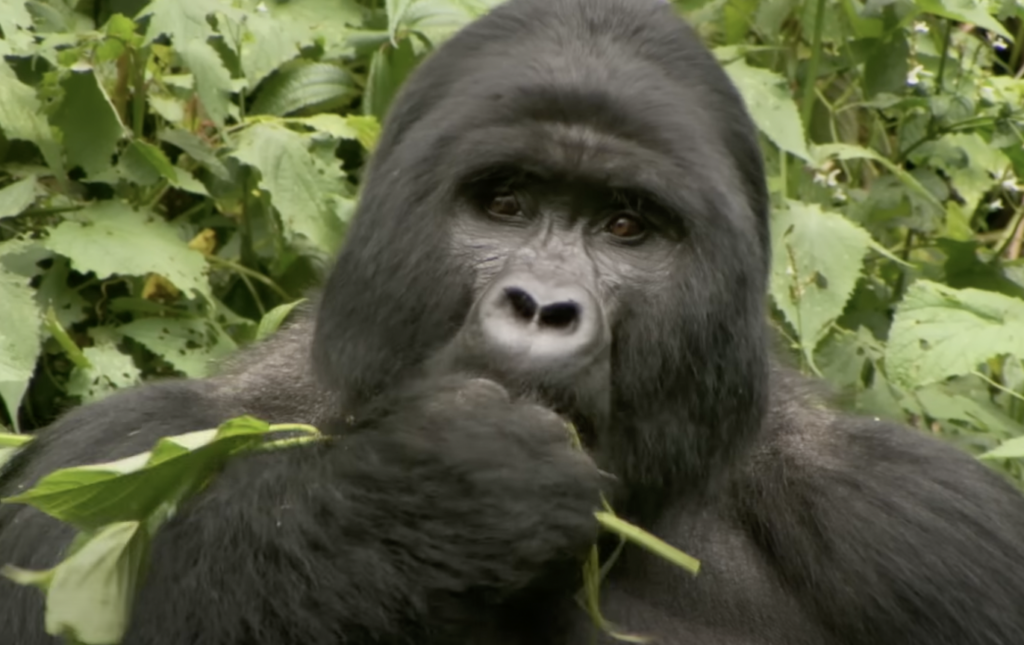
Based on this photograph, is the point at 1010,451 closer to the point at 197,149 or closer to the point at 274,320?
the point at 274,320

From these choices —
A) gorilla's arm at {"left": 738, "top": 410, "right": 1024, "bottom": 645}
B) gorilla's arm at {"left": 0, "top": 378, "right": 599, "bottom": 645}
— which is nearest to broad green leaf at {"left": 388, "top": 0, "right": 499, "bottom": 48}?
gorilla's arm at {"left": 738, "top": 410, "right": 1024, "bottom": 645}

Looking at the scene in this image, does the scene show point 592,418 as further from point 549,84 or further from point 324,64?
point 324,64

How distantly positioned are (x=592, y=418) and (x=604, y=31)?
34.3 inches

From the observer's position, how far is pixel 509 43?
138 inches

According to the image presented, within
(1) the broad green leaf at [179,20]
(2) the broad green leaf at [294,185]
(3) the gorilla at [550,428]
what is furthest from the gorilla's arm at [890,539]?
(1) the broad green leaf at [179,20]

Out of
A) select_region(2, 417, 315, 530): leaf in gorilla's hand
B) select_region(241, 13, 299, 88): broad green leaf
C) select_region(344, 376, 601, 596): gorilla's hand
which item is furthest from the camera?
select_region(241, 13, 299, 88): broad green leaf

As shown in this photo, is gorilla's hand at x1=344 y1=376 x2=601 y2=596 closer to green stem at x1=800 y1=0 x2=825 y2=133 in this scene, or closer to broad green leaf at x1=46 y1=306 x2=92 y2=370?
broad green leaf at x1=46 y1=306 x2=92 y2=370

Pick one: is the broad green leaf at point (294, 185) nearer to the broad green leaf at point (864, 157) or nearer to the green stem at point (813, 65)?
the broad green leaf at point (864, 157)

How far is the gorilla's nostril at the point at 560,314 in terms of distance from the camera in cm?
290

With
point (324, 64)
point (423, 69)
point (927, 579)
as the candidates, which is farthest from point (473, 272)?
point (324, 64)

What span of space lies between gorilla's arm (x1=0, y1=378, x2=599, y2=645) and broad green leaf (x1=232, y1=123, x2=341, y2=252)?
65.2 inches

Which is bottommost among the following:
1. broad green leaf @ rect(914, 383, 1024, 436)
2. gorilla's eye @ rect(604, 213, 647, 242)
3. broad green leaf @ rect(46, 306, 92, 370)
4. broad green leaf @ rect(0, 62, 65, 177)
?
broad green leaf @ rect(914, 383, 1024, 436)

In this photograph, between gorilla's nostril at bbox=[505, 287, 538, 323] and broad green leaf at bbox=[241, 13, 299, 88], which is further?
broad green leaf at bbox=[241, 13, 299, 88]

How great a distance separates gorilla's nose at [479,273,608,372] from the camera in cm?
285
